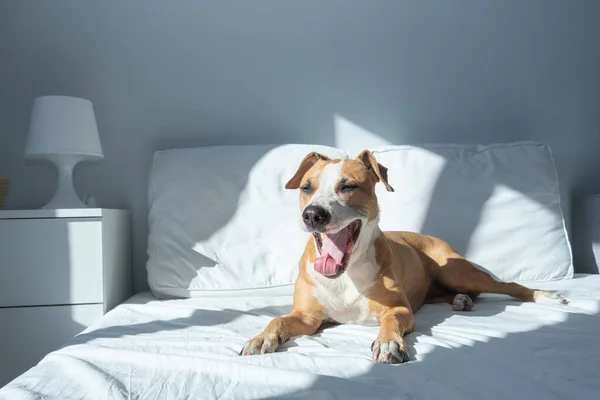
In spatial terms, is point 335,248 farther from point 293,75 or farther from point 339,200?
point 293,75

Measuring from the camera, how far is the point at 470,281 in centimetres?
194

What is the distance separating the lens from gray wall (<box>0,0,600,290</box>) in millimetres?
2531

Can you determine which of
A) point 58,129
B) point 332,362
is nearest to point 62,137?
point 58,129

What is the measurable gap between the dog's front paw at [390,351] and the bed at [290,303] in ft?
0.10

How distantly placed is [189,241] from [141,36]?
3.58ft

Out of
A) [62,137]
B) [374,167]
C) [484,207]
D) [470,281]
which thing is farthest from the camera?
[484,207]

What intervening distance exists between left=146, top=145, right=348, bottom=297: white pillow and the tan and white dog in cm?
46

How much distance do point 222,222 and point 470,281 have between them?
1.01m

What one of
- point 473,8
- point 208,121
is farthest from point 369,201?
point 473,8

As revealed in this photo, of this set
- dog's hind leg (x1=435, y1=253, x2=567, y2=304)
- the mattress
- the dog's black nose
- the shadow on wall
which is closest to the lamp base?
the mattress

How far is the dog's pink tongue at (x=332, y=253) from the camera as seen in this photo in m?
1.50

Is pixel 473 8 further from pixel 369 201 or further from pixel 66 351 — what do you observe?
pixel 66 351

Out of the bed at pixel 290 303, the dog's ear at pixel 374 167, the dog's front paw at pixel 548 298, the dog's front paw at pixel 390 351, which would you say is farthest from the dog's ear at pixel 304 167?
the dog's front paw at pixel 548 298

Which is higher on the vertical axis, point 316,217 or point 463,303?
point 316,217
